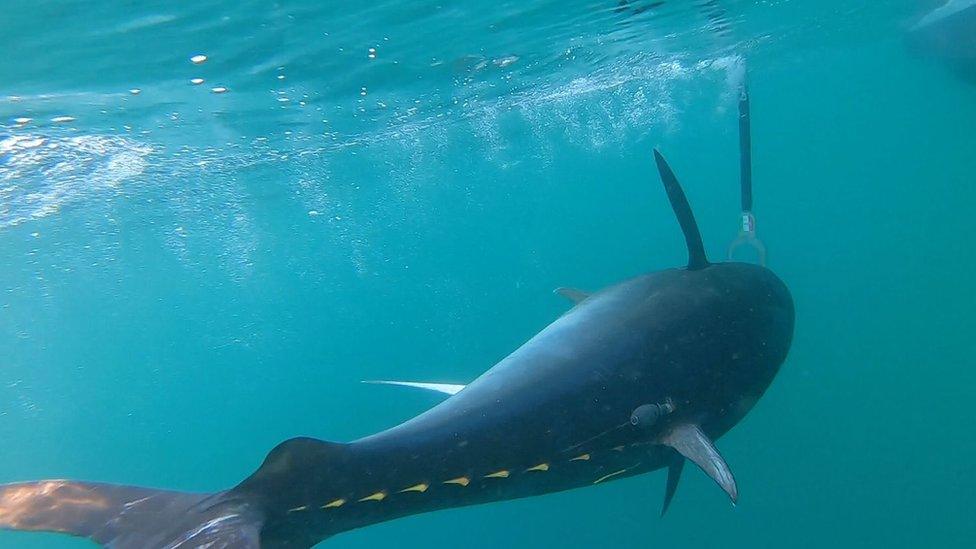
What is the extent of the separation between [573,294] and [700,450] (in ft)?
7.90

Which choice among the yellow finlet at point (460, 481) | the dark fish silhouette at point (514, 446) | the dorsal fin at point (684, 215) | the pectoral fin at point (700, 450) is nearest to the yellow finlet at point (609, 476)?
the dark fish silhouette at point (514, 446)

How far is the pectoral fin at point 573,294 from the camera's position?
18.1ft

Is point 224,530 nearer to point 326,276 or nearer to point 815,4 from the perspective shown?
point 815,4

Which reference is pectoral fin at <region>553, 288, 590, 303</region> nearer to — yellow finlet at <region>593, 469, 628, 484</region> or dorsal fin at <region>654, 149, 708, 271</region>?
dorsal fin at <region>654, 149, 708, 271</region>

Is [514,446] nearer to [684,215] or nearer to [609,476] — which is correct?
[609,476]

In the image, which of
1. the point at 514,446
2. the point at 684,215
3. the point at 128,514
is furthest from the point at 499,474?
the point at 684,215

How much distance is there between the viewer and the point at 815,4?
18531 mm

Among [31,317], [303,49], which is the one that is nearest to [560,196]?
[31,317]

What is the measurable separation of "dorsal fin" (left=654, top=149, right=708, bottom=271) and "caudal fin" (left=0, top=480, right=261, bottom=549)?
123 inches

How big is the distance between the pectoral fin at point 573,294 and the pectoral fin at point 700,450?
6.51 feet

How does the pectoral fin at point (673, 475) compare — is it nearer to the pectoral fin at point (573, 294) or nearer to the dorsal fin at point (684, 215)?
the dorsal fin at point (684, 215)

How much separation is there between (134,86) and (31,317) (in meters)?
49.0

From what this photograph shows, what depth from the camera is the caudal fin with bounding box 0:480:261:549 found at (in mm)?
2838

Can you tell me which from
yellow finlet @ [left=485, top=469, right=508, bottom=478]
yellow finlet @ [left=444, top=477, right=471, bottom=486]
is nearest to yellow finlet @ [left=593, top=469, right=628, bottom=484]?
yellow finlet @ [left=485, top=469, right=508, bottom=478]
